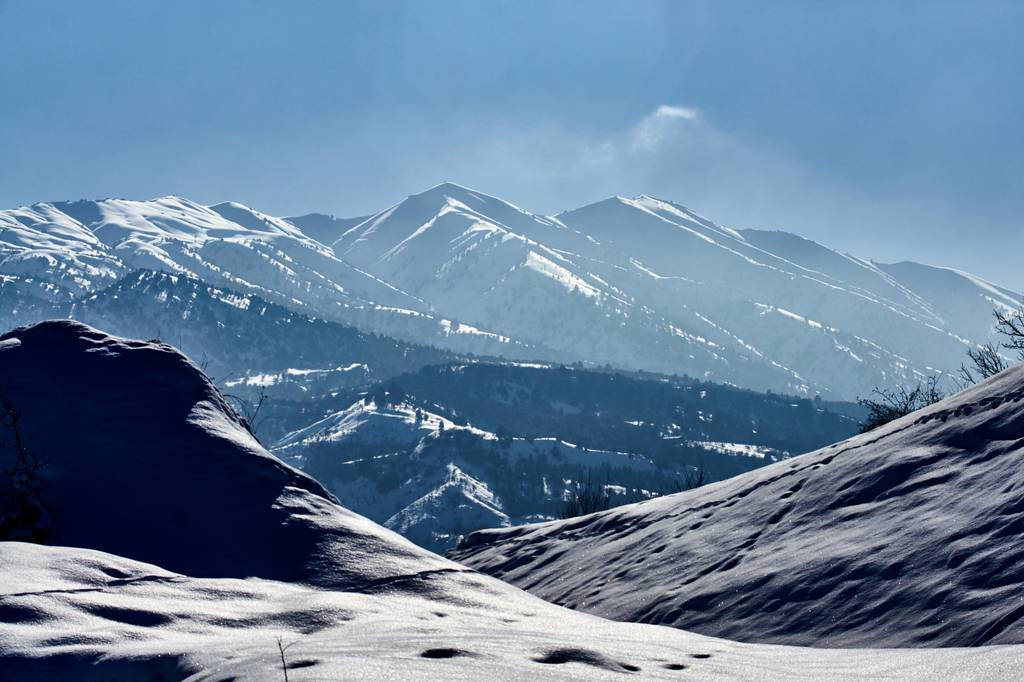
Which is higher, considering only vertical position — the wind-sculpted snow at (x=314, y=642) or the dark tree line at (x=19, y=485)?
the dark tree line at (x=19, y=485)

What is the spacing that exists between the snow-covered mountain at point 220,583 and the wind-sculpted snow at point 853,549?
1400mm

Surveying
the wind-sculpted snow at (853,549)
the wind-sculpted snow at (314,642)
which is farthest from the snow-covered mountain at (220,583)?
the wind-sculpted snow at (853,549)

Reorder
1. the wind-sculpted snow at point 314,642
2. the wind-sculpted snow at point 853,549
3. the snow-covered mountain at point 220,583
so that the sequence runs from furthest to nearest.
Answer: the wind-sculpted snow at point 853,549
the snow-covered mountain at point 220,583
the wind-sculpted snow at point 314,642

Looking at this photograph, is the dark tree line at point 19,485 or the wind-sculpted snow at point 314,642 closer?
the wind-sculpted snow at point 314,642

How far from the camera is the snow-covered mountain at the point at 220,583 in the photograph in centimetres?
752

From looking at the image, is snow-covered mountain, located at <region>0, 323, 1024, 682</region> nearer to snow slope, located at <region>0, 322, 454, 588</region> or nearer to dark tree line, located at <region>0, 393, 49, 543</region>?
snow slope, located at <region>0, 322, 454, 588</region>

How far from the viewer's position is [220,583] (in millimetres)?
10562

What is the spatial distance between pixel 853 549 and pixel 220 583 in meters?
7.12

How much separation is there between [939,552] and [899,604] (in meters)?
0.83

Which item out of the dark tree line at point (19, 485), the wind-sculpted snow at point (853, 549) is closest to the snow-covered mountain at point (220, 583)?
the dark tree line at point (19, 485)

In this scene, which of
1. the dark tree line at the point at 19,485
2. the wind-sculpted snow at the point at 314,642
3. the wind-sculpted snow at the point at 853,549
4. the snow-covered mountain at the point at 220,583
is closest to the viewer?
the wind-sculpted snow at the point at 314,642

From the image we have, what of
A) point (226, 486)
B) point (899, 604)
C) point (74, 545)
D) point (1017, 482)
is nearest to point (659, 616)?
point (899, 604)

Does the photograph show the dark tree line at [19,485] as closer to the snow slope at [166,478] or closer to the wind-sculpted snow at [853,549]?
the snow slope at [166,478]

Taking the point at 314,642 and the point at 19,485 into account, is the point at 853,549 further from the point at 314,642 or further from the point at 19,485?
the point at 19,485
